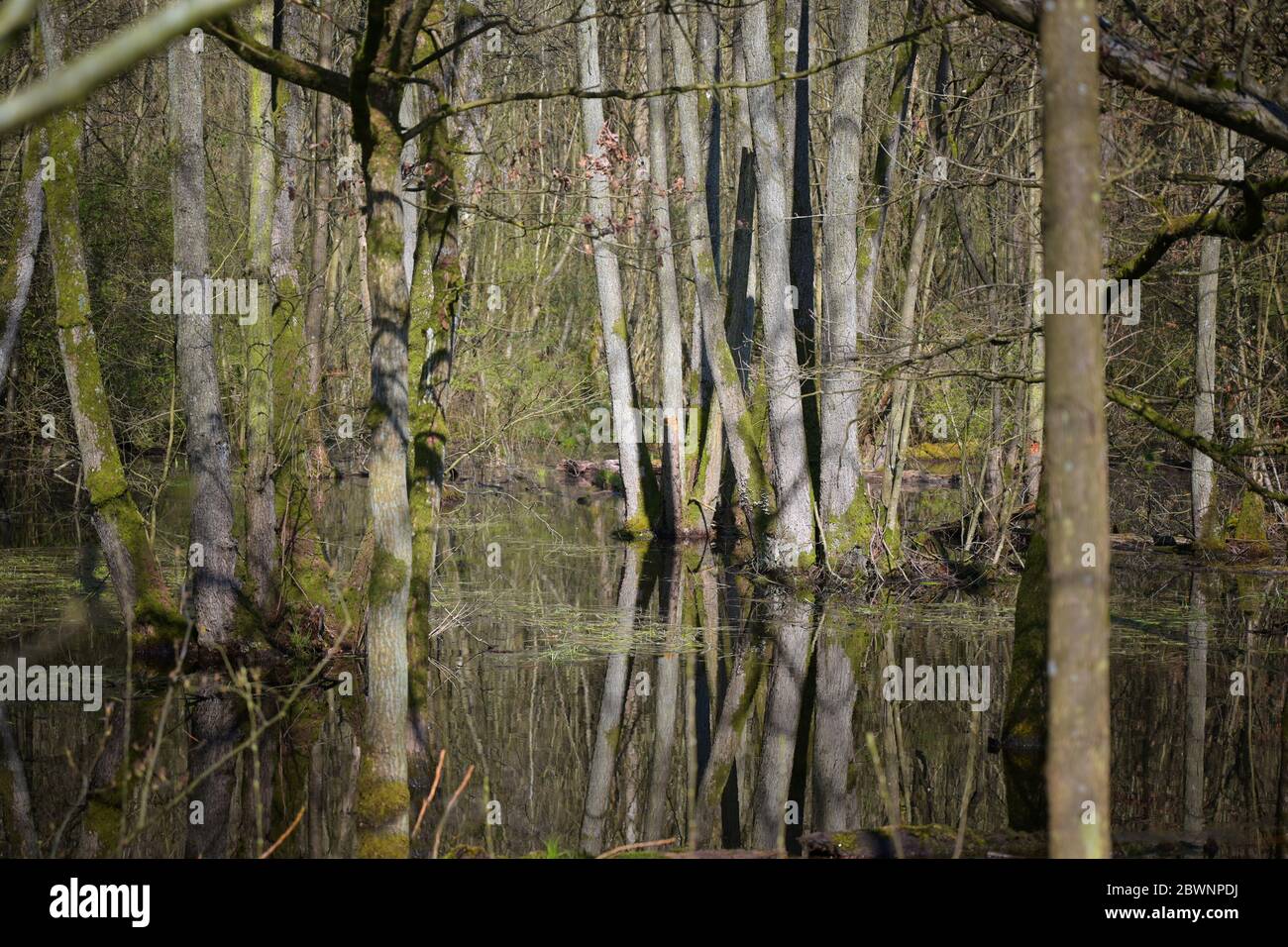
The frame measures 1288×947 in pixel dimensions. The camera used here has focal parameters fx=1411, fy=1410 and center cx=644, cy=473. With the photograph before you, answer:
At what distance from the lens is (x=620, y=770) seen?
982 cm

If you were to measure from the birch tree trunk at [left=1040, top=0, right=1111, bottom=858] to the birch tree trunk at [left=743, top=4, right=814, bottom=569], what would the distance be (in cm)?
1256

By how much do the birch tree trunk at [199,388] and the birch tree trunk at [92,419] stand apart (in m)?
0.38

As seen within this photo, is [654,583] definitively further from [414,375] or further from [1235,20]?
[1235,20]

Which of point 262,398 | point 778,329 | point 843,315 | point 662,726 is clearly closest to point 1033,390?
point 843,315

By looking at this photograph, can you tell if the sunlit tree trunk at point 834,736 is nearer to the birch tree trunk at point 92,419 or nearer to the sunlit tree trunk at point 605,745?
the sunlit tree trunk at point 605,745

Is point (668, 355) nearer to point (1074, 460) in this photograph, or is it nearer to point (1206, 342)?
point (1206, 342)

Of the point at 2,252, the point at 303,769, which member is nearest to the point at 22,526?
the point at 2,252

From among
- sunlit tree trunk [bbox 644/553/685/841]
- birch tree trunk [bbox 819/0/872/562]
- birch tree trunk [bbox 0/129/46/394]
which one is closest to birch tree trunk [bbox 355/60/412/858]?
sunlit tree trunk [bbox 644/553/685/841]

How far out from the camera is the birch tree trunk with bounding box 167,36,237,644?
1153cm

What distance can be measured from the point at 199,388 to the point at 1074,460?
924cm

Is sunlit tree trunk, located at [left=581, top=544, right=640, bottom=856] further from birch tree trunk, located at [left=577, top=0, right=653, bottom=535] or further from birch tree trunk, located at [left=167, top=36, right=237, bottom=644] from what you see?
birch tree trunk, located at [left=577, top=0, right=653, bottom=535]

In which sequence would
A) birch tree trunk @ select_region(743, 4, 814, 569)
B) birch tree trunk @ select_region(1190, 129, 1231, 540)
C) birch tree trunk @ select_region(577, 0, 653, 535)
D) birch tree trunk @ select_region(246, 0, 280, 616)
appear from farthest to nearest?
birch tree trunk @ select_region(577, 0, 653, 535) < birch tree trunk @ select_region(1190, 129, 1231, 540) < birch tree trunk @ select_region(743, 4, 814, 569) < birch tree trunk @ select_region(246, 0, 280, 616)

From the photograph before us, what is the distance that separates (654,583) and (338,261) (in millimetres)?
11295

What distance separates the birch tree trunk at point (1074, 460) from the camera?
3.83 meters
